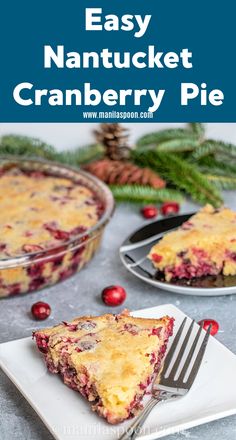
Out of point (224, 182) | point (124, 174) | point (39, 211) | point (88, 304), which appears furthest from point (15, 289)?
point (224, 182)

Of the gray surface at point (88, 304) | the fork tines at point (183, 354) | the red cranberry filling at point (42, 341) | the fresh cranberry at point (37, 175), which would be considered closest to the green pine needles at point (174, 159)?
the fresh cranberry at point (37, 175)

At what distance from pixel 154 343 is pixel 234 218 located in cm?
104

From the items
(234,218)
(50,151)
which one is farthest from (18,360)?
(50,151)

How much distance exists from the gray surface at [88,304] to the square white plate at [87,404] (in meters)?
0.10

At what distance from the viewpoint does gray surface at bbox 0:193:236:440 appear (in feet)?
7.30

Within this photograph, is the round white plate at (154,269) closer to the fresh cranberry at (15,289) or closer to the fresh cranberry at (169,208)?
the fresh cranberry at (169,208)

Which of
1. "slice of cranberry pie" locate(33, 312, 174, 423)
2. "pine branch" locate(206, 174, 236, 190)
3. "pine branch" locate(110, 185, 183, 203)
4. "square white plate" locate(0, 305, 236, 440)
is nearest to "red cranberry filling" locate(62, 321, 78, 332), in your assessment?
"slice of cranberry pie" locate(33, 312, 174, 423)

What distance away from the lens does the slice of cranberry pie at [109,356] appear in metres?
1.99

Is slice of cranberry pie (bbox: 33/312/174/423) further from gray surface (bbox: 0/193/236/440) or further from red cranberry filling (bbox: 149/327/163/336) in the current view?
gray surface (bbox: 0/193/236/440)

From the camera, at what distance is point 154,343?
218 cm

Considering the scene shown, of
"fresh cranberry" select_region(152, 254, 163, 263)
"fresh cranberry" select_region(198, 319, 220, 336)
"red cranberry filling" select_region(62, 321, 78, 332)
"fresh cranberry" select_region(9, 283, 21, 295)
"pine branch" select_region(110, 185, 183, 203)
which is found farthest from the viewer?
"pine branch" select_region(110, 185, 183, 203)

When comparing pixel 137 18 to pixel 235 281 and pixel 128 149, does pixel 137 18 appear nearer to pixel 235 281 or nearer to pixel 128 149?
pixel 128 149

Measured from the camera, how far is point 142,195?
12.1 ft

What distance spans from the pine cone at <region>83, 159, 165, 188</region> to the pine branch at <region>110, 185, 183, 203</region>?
0.05 m
